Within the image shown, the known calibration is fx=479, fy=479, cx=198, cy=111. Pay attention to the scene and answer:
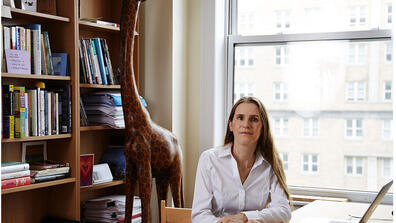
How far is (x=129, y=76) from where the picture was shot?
267cm

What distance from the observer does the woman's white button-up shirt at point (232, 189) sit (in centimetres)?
216

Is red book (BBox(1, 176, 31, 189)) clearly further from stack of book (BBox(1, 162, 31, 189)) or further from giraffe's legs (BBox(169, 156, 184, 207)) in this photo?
giraffe's legs (BBox(169, 156, 184, 207))

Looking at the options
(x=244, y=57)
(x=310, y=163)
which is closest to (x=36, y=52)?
(x=244, y=57)

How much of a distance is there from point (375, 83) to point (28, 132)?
2140mm

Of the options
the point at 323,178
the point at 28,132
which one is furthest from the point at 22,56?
the point at 323,178

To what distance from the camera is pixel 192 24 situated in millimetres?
3355

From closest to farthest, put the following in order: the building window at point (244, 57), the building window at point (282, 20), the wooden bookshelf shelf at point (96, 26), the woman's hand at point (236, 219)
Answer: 1. the woman's hand at point (236, 219)
2. the wooden bookshelf shelf at point (96, 26)
3. the building window at point (282, 20)
4. the building window at point (244, 57)

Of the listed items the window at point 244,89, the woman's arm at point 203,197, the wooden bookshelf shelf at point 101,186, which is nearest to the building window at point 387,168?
the window at point 244,89

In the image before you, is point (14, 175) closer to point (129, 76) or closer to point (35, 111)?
point (35, 111)

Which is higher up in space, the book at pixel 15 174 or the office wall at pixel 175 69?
the office wall at pixel 175 69

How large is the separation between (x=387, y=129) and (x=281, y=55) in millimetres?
858

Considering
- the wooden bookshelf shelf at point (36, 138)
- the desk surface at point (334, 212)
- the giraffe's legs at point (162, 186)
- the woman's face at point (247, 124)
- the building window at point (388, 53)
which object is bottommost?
the desk surface at point (334, 212)

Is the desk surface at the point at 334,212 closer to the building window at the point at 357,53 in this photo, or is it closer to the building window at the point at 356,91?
the building window at the point at 356,91

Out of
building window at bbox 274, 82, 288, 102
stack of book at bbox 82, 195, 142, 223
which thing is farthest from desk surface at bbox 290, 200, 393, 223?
stack of book at bbox 82, 195, 142, 223
